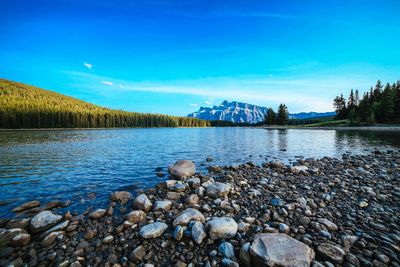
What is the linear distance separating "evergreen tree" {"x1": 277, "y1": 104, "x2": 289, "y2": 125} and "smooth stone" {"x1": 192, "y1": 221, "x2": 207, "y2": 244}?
124489 millimetres

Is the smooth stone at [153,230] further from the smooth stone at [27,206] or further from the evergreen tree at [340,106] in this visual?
the evergreen tree at [340,106]

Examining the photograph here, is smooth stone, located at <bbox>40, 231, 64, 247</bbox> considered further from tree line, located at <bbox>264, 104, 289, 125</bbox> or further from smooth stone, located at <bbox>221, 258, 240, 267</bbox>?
tree line, located at <bbox>264, 104, 289, 125</bbox>

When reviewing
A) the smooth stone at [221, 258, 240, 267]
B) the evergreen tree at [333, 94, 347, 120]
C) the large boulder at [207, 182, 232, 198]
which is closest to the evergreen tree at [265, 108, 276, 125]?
the evergreen tree at [333, 94, 347, 120]

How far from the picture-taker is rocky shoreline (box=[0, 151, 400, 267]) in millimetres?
4102

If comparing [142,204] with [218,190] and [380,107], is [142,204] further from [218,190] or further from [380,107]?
[380,107]

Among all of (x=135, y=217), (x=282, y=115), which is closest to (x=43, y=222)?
(x=135, y=217)

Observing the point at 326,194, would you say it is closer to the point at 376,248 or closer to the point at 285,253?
the point at 376,248

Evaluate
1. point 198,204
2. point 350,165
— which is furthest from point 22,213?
point 350,165

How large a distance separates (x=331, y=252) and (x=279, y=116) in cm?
13012

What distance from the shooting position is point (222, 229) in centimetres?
496

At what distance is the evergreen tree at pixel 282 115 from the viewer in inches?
4540

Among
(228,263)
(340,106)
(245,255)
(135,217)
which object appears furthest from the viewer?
(340,106)

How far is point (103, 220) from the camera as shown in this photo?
616 cm

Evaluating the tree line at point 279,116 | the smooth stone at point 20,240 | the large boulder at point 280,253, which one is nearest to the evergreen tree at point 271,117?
the tree line at point 279,116
